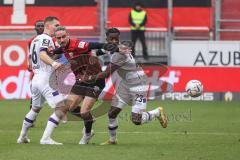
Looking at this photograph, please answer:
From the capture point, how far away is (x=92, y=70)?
14969 millimetres

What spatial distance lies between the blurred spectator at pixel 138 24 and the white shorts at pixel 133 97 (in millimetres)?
13469

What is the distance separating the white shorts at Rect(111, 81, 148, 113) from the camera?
15023mm

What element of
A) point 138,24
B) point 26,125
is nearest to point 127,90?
point 26,125

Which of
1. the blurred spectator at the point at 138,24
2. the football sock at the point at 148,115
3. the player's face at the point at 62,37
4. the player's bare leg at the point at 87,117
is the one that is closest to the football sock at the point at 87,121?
the player's bare leg at the point at 87,117

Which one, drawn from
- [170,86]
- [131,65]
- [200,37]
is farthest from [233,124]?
[200,37]

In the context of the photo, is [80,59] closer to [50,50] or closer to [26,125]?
[50,50]

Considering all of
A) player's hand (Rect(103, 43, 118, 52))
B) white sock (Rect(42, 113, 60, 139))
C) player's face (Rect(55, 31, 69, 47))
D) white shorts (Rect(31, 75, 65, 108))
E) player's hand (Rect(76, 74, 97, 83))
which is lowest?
white sock (Rect(42, 113, 60, 139))

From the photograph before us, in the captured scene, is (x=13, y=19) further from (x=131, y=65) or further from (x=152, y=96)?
(x=131, y=65)

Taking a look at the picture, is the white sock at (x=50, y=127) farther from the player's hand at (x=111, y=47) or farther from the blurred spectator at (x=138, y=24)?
the blurred spectator at (x=138, y=24)

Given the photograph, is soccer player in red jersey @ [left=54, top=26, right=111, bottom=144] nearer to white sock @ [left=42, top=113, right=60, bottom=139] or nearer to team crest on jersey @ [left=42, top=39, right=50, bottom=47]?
team crest on jersey @ [left=42, top=39, right=50, bottom=47]

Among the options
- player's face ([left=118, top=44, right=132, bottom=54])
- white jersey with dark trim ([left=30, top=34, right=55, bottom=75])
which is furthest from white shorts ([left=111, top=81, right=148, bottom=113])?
white jersey with dark trim ([left=30, top=34, right=55, bottom=75])

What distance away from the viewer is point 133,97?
15250 millimetres

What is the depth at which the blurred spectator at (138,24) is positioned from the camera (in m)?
28.9

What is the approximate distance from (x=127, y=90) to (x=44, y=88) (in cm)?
177
